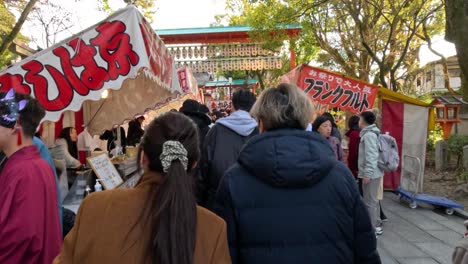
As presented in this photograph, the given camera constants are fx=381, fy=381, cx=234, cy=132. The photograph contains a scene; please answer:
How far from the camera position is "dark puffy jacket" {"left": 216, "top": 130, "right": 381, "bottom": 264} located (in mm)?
1851

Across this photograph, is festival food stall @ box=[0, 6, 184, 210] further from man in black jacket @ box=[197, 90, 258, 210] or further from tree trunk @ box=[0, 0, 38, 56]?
tree trunk @ box=[0, 0, 38, 56]

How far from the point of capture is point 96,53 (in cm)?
339

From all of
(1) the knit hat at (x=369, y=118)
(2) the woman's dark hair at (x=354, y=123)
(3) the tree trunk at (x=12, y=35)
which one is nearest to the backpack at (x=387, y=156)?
(1) the knit hat at (x=369, y=118)

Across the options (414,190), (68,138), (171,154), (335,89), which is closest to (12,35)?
(68,138)

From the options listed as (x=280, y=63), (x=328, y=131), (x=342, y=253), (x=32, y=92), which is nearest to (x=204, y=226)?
(x=342, y=253)

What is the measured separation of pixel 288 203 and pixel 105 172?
11.1ft

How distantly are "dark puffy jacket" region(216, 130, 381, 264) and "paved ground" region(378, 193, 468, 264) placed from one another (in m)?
3.92

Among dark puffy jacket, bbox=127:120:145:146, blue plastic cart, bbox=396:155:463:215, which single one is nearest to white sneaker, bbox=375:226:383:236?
blue plastic cart, bbox=396:155:463:215

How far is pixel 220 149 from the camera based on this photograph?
3885 millimetres

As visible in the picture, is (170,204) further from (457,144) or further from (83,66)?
(457,144)

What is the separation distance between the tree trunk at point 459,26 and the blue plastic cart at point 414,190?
2392mm

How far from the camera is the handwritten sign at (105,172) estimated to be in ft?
14.8

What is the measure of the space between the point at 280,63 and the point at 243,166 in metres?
15.5

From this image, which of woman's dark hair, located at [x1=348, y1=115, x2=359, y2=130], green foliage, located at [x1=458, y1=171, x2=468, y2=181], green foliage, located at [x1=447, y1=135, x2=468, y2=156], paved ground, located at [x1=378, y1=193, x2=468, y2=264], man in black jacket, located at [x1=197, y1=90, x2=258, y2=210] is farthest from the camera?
green foliage, located at [x1=447, y1=135, x2=468, y2=156]
